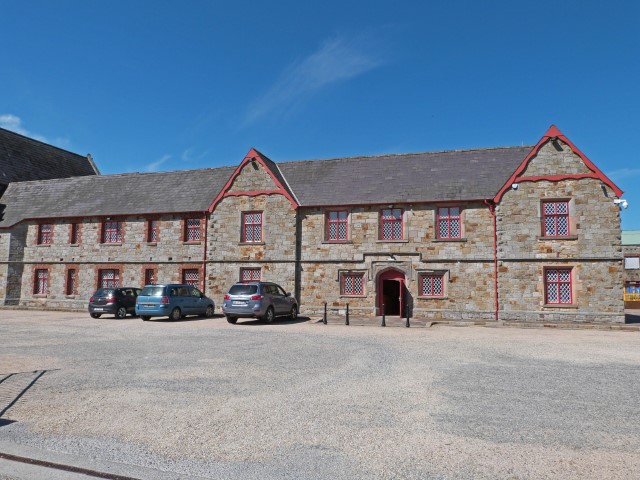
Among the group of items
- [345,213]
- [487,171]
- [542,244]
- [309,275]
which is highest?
[487,171]

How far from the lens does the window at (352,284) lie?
77.2ft

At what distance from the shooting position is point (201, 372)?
8.52 m

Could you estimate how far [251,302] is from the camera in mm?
18500

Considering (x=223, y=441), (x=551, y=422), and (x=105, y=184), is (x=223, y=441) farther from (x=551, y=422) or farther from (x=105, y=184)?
(x=105, y=184)

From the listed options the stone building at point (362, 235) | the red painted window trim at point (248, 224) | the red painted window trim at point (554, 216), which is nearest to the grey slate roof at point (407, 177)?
the stone building at point (362, 235)

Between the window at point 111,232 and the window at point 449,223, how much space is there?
18.6 meters

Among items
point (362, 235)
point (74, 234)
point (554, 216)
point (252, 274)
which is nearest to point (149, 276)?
point (74, 234)

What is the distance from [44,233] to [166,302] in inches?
583

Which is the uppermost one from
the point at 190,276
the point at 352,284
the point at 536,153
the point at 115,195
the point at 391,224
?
the point at 536,153

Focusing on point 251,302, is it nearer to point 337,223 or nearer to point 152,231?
point 337,223

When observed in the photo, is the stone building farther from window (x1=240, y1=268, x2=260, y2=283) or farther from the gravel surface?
the gravel surface

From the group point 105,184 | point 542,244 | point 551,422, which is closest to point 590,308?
point 542,244

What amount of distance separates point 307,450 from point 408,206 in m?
19.5

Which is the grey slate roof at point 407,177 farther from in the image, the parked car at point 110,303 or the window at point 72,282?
the window at point 72,282
